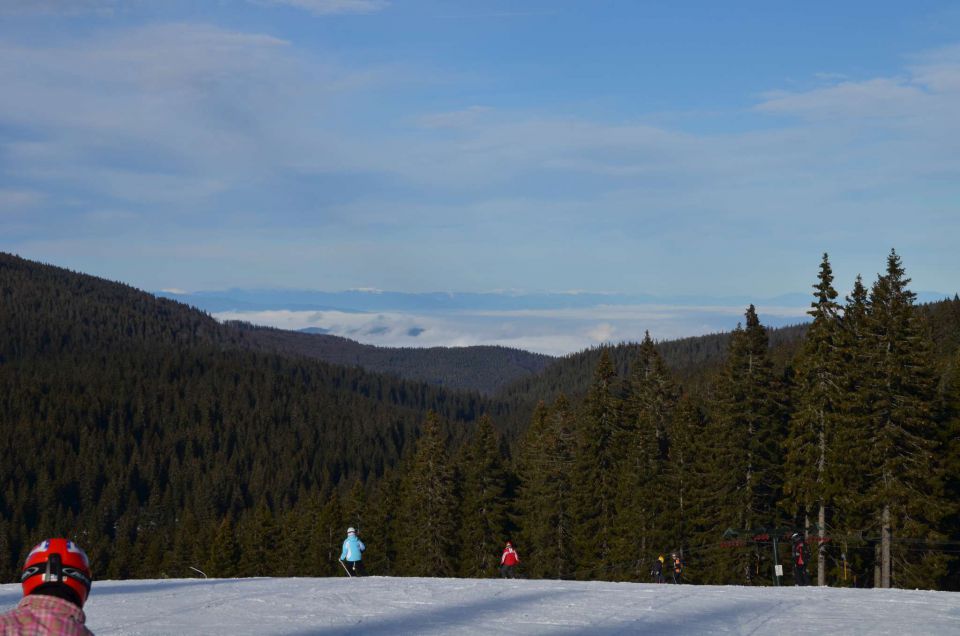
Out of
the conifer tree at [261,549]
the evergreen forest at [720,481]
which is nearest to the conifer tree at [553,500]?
the evergreen forest at [720,481]

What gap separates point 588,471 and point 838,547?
17.3 meters

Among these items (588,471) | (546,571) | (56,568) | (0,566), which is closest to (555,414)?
(588,471)

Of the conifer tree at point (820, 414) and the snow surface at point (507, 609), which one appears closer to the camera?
the snow surface at point (507, 609)

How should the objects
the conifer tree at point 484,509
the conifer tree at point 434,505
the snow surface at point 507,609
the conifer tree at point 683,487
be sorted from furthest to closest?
the conifer tree at point 484,509, the conifer tree at point 434,505, the conifer tree at point 683,487, the snow surface at point 507,609

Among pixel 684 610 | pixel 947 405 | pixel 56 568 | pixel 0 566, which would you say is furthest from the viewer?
pixel 0 566

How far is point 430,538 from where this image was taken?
201 feet

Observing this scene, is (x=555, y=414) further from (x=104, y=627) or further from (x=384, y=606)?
(x=104, y=627)

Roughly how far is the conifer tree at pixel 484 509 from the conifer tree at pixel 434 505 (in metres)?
1.05

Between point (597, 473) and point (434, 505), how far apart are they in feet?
35.9

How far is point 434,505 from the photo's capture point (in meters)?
61.5

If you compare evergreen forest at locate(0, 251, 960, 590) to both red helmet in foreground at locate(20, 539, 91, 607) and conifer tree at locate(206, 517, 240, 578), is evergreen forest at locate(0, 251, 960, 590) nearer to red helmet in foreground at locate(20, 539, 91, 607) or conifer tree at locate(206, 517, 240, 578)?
conifer tree at locate(206, 517, 240, 578)

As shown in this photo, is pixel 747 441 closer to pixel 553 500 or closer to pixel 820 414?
pixel 820 414

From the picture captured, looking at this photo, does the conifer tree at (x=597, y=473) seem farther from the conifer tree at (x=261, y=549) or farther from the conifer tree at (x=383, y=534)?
the conifer tree at (x=261, y=549)

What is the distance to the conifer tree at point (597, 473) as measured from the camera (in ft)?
186
